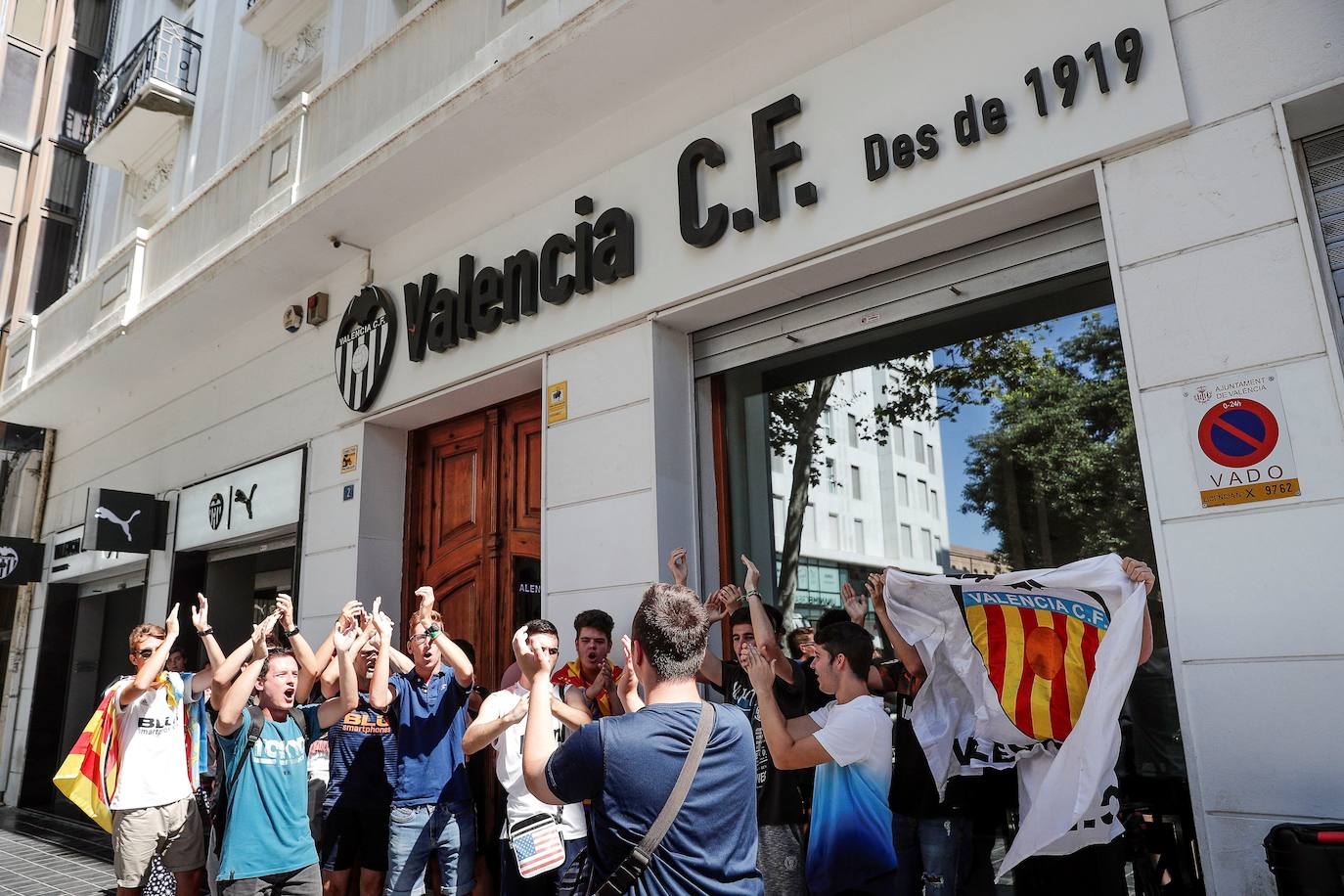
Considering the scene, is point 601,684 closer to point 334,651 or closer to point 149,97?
point 334,651

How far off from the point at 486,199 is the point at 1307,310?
5650mm

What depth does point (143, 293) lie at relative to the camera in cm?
1073

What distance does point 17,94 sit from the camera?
59.8 ft

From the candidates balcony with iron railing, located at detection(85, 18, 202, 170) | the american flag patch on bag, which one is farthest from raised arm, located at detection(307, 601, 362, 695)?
balcony with iron railing, located at detection(85, 18, 202, 170)

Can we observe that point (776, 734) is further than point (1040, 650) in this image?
No

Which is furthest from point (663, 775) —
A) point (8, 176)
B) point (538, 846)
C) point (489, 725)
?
point (8, 176)

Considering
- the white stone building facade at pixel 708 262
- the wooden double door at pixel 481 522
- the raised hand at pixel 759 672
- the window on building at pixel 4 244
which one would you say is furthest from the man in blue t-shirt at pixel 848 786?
the window on building at pixel 4 244

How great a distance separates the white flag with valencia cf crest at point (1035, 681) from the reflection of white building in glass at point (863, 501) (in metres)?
0.78

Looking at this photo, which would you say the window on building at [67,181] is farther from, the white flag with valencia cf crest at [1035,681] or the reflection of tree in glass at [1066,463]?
the white flag with valencia cf crest at [1035,681]

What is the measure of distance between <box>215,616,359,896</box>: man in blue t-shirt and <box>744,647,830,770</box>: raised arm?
8.33 feet

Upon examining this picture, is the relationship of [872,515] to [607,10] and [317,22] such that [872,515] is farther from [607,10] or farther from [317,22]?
[317,22]

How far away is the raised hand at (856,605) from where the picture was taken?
187 inches

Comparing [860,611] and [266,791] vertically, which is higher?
[860,611]

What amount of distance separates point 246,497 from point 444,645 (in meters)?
5.46
